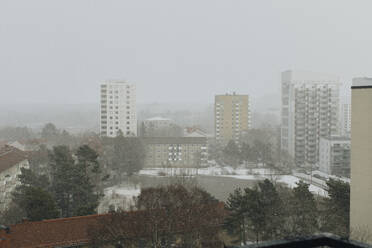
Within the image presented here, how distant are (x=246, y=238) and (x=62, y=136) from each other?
411 inches

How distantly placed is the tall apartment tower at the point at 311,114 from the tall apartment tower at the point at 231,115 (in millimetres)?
3845

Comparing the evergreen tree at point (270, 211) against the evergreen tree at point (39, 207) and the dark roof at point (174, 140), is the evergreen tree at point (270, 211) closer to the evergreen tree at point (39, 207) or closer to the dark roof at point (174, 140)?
the evergreen tree at point (39, 207)

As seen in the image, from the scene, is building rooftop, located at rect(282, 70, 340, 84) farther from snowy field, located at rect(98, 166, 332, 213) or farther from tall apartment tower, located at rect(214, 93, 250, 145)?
snowy field, located at rect(98, 166, 332, 213)

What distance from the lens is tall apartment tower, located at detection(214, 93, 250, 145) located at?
684 inches

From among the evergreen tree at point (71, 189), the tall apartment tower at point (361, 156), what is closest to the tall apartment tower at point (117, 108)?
the evergreen tree at point (71, 189)

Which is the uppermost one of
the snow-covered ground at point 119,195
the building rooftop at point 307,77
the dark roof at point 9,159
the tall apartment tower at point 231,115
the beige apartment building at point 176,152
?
the building rooftop at point 307,77

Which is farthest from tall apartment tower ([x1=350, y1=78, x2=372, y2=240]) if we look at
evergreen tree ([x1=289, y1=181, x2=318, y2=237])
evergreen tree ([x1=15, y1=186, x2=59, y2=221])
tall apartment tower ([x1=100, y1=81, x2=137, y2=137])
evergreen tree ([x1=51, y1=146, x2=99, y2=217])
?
tall apartment tower ([x1=100, y1=81, x2=137, y2=137])

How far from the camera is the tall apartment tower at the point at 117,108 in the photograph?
620 inches

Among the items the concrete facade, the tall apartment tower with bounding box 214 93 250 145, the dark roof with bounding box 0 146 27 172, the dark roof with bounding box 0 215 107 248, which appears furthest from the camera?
the tall apartment tower with bounding box 214 93 250 145

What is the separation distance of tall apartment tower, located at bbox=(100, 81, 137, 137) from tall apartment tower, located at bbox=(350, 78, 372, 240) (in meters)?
11.6

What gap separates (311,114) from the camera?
13484mm

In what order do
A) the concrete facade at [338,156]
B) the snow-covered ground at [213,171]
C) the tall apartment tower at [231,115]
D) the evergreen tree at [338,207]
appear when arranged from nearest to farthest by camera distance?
the evergreen tree at [338,207]
the concrete facade at [338,156]
the snow-covered ground at [213,171]
the tall apartment tower at [231,115]

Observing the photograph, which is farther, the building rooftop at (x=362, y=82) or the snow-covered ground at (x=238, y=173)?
A: the snow-covered ground at (x=238, y=173)

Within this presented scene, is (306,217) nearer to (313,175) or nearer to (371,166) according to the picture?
(371,166)
